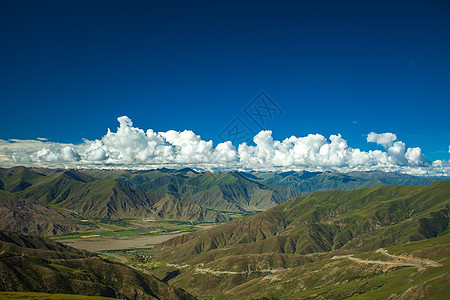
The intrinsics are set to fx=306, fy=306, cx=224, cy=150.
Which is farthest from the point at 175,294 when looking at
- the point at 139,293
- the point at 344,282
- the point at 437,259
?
the point at 437,259

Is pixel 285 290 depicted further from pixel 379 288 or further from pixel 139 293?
pixel 139 293

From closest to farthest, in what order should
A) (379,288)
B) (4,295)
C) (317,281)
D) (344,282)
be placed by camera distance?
(4,295)
(379,288)
(344,282)
(317,281)

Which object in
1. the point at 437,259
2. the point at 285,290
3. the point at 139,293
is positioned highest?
the point at 437,259

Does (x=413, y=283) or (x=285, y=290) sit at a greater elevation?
(x=413, y=283)

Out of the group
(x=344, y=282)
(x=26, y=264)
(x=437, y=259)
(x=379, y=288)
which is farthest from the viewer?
(x=344, y=282)

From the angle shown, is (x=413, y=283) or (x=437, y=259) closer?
(x=413, y=283)

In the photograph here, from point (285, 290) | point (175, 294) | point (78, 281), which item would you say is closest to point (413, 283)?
point (285, 290)
